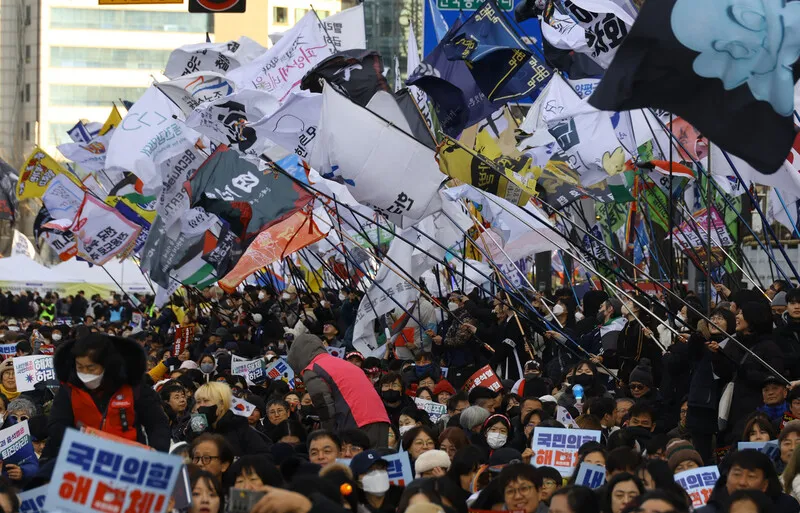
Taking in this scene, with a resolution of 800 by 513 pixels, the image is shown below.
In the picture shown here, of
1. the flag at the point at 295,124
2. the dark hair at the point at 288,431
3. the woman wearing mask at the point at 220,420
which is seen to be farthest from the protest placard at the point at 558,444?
the flag at the point at 295,124

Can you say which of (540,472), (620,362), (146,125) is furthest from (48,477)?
(146,125)

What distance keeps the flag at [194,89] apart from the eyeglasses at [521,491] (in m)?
13.0

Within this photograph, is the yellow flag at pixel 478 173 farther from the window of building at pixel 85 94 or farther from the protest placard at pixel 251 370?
the window of building at pixel 85 94

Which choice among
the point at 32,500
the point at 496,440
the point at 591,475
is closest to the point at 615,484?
the point at 591,475

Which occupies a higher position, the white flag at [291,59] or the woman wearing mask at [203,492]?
the white flag at [291,59]

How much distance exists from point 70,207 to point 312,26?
1126 centimetres

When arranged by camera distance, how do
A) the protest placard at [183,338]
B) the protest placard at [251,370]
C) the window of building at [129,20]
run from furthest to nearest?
the window of building at [129,20] → the protest placard at [183,338] → the protest placard at [251,370]

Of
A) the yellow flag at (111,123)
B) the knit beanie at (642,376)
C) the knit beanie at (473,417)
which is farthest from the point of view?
the yellow flag at (111,123)

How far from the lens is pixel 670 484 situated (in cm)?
751

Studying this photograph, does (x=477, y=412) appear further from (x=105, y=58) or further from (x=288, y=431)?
(x=105, y=58)

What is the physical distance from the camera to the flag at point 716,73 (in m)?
8.41

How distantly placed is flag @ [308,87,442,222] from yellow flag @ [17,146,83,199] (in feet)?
56.9

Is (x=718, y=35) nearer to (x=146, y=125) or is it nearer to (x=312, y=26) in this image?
(x=312, y=26)

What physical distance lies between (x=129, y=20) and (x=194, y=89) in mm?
81229
